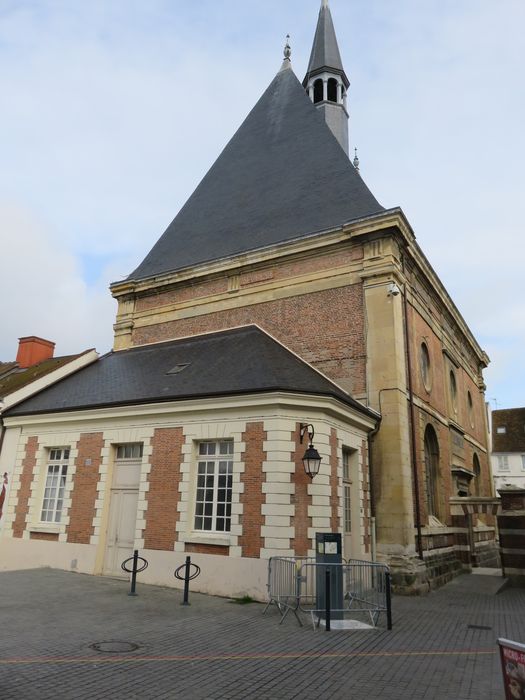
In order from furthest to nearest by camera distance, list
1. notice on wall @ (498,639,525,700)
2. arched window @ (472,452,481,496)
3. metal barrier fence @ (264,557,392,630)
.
Result: arched window @ (472,452,481,496) < metal barrier fence @ (264,557,392,630) < notice on wall @ (498,639,525,700)

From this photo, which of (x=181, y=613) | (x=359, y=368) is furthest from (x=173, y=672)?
(x=359, y=368)

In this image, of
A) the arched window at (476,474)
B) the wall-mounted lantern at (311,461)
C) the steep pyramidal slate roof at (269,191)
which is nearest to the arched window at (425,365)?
the steep pyramidal slate roof at (269,191)

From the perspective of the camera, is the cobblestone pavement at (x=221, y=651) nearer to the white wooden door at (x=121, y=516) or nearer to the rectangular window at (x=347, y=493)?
the white wooden door at (x=121, y=516)

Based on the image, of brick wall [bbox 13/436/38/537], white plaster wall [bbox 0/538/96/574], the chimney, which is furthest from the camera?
the chimney

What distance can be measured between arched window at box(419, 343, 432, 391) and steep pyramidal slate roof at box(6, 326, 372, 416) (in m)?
4.26

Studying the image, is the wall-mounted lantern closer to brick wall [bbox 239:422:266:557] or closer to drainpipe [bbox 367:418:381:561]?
brick wall [bbox 239:422:266:557]

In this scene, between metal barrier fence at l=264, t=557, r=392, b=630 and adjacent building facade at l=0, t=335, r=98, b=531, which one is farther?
adjacent building facade at l=0, t=335, r=98, b=531

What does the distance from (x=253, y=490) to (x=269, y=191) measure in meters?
12.9

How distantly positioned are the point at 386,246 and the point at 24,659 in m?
12.6

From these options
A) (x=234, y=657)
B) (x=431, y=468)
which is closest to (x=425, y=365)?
(x=431, y=468)

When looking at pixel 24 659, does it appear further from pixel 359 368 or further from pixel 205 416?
pixel 359 368

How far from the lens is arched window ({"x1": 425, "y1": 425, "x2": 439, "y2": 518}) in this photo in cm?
1595

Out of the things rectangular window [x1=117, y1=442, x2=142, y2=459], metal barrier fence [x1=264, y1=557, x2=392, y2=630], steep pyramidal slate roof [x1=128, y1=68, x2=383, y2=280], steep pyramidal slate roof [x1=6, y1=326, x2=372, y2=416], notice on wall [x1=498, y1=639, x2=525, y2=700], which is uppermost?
steep pyramidal slate roof [x1=128, y1=68, x2=383, y2=280]

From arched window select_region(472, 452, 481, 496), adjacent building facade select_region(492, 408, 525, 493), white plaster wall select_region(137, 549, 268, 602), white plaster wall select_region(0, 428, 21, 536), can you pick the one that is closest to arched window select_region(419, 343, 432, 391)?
arched window select_region(472, 452, 481, 496)
